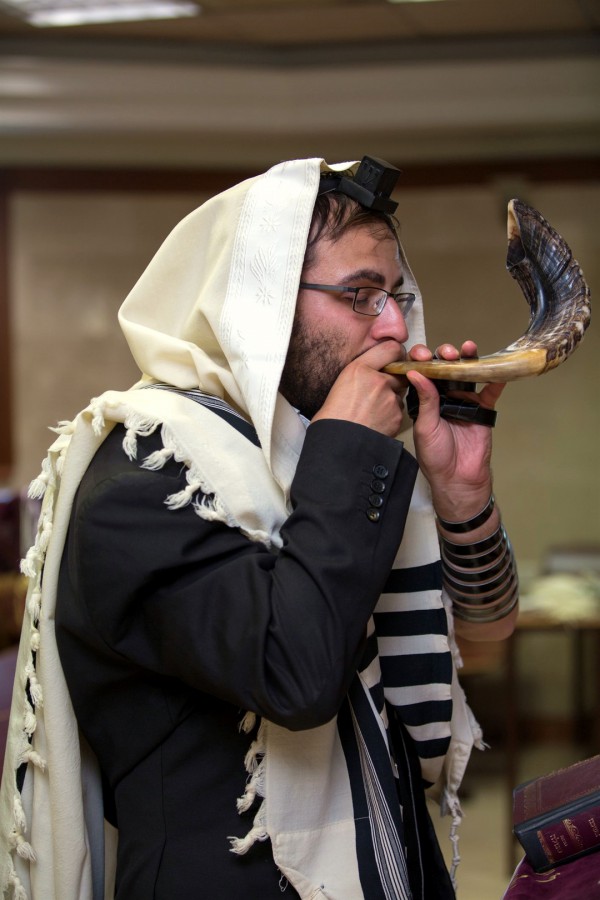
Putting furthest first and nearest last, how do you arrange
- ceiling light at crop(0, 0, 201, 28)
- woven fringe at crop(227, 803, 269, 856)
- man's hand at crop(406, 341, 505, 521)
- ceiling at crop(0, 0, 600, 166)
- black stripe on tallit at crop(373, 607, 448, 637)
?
ceiling at crop(0, 0, 600, 166), ceiling light at crop(0, 0, 201, 28), black stripe on tallit at crop(373, 607, 448, 637), man's hand at crop(406, 341, 505, 521), woven fringe at crop(227, 803, 269, 856)

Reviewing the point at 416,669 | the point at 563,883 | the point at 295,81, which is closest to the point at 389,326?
the point at 416,669

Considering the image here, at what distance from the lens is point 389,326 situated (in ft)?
4.91

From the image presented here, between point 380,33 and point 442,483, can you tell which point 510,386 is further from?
point 442,483

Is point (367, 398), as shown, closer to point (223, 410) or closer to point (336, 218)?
point (223, 410)

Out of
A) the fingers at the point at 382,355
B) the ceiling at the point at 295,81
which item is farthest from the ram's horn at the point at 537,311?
the ceiling at the point at 295,81

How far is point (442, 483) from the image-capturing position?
5.08 feet

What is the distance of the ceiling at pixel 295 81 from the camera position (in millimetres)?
4449

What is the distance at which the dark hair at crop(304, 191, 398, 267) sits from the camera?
5.01 ft

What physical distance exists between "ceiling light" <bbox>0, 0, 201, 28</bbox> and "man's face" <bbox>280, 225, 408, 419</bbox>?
9.39 feet

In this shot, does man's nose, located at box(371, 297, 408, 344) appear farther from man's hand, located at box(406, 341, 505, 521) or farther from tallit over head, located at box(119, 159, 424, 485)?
tallit over head, located at box(119, 159, 424, 485)

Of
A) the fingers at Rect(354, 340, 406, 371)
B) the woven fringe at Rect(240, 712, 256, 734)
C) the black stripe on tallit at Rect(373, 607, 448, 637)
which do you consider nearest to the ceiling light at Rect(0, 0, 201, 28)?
the fingers at Rect(354, 340, 406, 371)

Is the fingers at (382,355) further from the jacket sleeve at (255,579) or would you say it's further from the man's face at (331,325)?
the jacket sleeve at (255,579)

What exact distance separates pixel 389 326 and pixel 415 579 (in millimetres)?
410

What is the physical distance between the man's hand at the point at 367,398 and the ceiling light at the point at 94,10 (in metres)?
3.08
